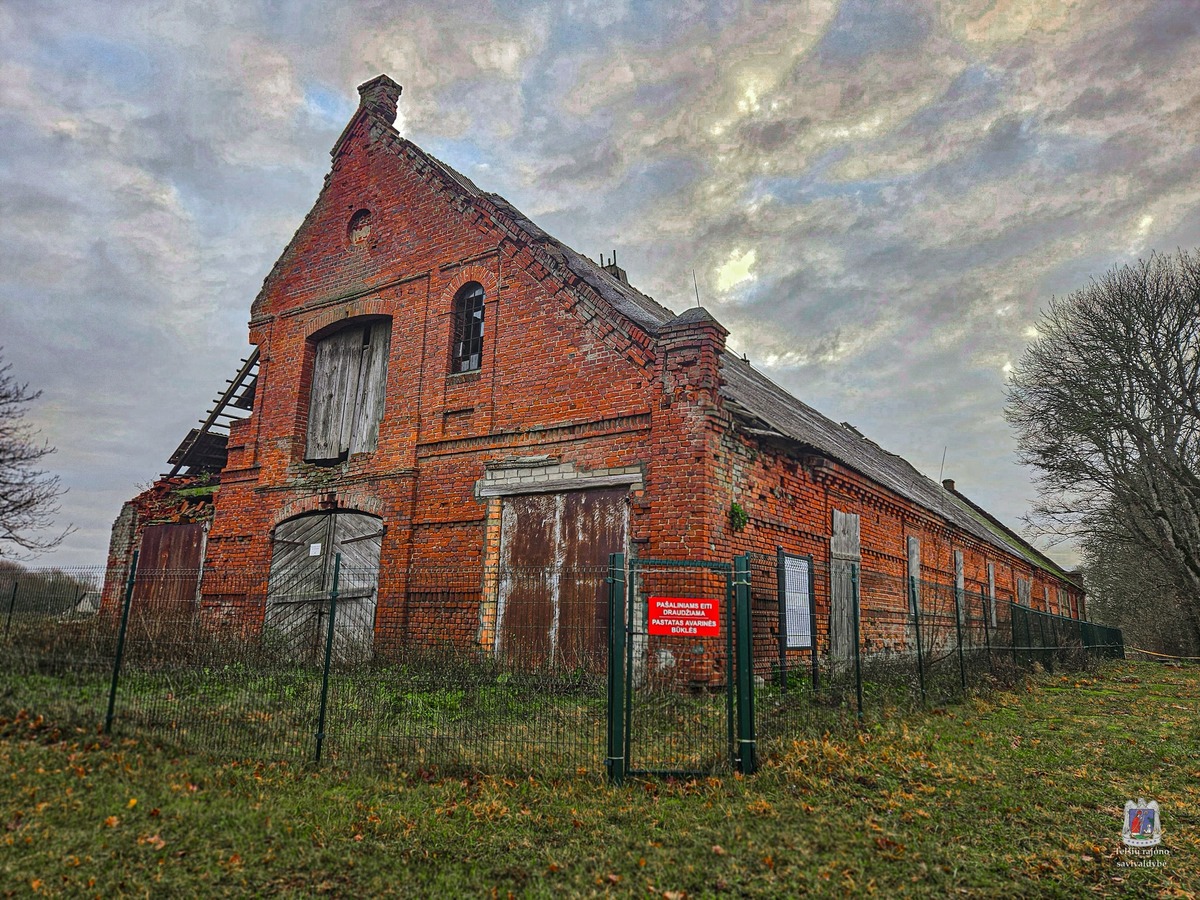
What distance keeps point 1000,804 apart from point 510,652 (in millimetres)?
4563

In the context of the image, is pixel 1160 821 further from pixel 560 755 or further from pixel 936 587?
pixel 936 587

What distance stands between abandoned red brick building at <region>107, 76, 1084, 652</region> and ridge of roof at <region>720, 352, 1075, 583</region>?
0.70 ft

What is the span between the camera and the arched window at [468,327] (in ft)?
41.1

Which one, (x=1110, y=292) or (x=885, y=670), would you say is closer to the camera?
(x=885, y=670)

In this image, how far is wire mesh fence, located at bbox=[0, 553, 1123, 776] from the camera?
6621 mm

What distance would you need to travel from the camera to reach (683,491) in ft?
31.3

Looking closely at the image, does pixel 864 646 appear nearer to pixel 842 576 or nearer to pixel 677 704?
pixel 842 576

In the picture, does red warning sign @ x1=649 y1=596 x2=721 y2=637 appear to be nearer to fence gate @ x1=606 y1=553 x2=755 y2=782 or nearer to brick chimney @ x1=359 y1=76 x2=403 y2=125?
fence gate @ x1=606 y1=553 x2=755 y2=782

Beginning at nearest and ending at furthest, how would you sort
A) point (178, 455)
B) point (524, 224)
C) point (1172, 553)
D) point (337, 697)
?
point (337, 697)
point (524, 224)
point (178, 455)
point (1172, 553)

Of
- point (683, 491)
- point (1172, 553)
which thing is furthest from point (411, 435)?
point (1172, 553)

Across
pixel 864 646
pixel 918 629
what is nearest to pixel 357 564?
pixel 864 646

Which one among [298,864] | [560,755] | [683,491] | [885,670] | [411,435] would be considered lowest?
[298,864]

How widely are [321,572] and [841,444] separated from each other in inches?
485

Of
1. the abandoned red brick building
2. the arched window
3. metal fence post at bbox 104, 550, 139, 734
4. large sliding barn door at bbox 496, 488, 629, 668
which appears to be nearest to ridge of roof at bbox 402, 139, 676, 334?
the abandoned red brick building
